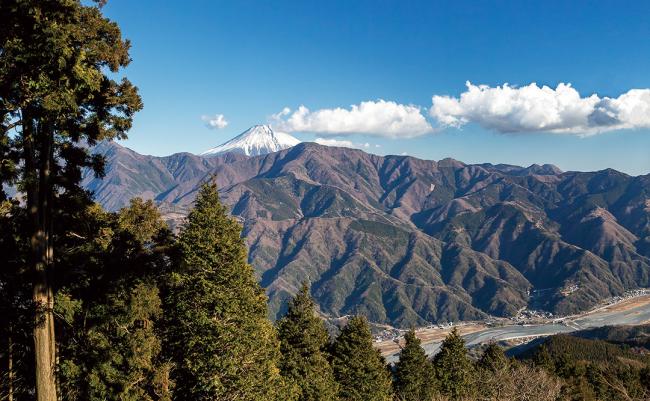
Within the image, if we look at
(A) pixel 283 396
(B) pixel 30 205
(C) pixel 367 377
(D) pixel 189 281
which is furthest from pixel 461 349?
(B) pixel 30 205

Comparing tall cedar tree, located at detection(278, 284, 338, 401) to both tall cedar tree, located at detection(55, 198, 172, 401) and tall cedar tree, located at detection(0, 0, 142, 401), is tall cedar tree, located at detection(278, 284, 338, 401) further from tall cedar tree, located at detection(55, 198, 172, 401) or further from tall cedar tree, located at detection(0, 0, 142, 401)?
tall cedar tree, located at detection(0, 0, 142, 401)

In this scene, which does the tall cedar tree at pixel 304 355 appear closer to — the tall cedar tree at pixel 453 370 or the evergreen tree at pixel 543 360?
the tall cedar tree at pixel 453 370

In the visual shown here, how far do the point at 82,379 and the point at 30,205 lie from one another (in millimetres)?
14464

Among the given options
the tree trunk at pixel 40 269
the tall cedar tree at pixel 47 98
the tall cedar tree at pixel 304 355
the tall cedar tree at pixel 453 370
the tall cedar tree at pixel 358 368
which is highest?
the tall cedar tree at pixel 47 98

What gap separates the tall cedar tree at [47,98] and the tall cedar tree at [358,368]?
102 ft

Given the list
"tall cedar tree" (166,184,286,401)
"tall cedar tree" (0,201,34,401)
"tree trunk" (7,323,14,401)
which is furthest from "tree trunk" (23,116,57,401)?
"tree trunk" (7,323,14,401)

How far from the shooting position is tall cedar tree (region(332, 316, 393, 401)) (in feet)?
137

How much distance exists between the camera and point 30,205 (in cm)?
1461

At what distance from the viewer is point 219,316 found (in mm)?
22312

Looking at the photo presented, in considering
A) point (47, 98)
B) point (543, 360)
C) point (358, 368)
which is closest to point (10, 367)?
point (47, 98)

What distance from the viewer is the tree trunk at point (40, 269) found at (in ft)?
47.1

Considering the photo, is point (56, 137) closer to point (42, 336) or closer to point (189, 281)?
point (42, 336)

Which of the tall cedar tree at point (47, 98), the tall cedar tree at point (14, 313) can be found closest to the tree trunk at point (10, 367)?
the tall cedar tree at point (14, 313)

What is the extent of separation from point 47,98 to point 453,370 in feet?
181
